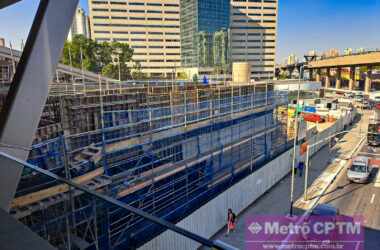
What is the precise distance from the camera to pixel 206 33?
6262 centimetres

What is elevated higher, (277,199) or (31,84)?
(31,84)

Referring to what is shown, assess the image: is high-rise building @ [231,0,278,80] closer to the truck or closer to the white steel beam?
the truck

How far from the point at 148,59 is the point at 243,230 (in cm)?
6530

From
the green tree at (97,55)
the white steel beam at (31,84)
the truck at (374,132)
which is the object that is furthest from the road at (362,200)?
the green tree at (97,55)

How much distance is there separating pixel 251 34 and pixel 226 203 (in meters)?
75.4

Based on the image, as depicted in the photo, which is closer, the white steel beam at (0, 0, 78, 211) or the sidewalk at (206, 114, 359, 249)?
the white steel beam at (0, 0, 78, 211)

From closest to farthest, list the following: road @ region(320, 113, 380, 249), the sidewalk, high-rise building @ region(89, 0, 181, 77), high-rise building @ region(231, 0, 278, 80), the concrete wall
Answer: the concrete wall
the sidewalk
road @ region(320, 113, 380, 249)
high-rise building @ region(89, 0, 181, 77)
high-rise building @ region(231, 0, 278, 80)

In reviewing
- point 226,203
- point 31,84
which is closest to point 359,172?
point 226,203

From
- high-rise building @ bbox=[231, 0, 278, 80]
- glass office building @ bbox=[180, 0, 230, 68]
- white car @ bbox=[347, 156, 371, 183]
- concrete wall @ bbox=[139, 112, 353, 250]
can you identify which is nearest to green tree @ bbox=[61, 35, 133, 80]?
concrete wall @ bbox=[139, 112, 353, 250]

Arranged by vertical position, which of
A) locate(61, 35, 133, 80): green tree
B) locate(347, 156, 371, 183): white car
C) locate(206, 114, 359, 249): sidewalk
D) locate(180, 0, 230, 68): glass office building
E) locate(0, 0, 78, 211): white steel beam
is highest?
locate(180, 0, 230, 68): glass office building

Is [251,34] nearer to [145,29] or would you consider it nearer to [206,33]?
[206,33]

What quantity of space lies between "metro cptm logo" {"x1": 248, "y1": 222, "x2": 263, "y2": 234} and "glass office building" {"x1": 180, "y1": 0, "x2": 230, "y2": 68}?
183ft

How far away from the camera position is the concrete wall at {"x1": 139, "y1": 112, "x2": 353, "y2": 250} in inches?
265

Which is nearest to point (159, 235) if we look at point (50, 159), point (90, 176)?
point (90, 176)
